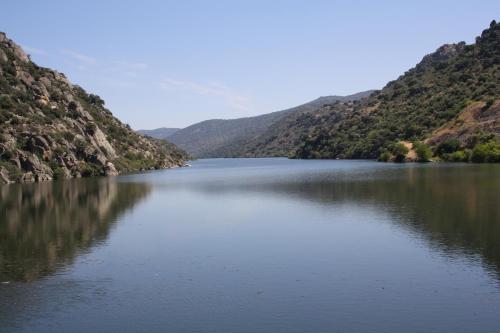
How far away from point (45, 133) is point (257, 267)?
11383cm

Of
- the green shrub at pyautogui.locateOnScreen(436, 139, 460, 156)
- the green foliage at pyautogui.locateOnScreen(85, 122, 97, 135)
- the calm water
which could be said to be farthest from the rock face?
the green shrub at pyautogui.locateOnScreen(436, 139, 460, 156)

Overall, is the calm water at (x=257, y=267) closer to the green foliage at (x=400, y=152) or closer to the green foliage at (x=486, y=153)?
the green foliage at (x=486, y=153)

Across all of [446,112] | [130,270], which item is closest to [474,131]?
[446,112]

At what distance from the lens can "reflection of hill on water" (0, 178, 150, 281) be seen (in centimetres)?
3625

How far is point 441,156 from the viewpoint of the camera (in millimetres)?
163000

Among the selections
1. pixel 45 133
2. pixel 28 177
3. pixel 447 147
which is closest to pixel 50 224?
pixel 28 177

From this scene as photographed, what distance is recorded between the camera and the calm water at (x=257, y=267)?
24000 millimetres

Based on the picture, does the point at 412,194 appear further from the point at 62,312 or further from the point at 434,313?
the point at 62,312

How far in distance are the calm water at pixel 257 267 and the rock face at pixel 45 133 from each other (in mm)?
60369

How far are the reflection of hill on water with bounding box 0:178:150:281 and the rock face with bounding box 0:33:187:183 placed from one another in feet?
107

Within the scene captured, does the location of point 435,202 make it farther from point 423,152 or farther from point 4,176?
point 423,152

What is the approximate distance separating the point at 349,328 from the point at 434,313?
452 cm

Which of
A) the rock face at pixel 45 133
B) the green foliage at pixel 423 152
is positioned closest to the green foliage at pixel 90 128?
the rock face at pixel 45 133

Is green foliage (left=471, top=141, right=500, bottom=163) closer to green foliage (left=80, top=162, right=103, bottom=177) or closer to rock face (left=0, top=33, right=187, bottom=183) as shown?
rock face (left=0, top=33, right=187, bottom=183)
